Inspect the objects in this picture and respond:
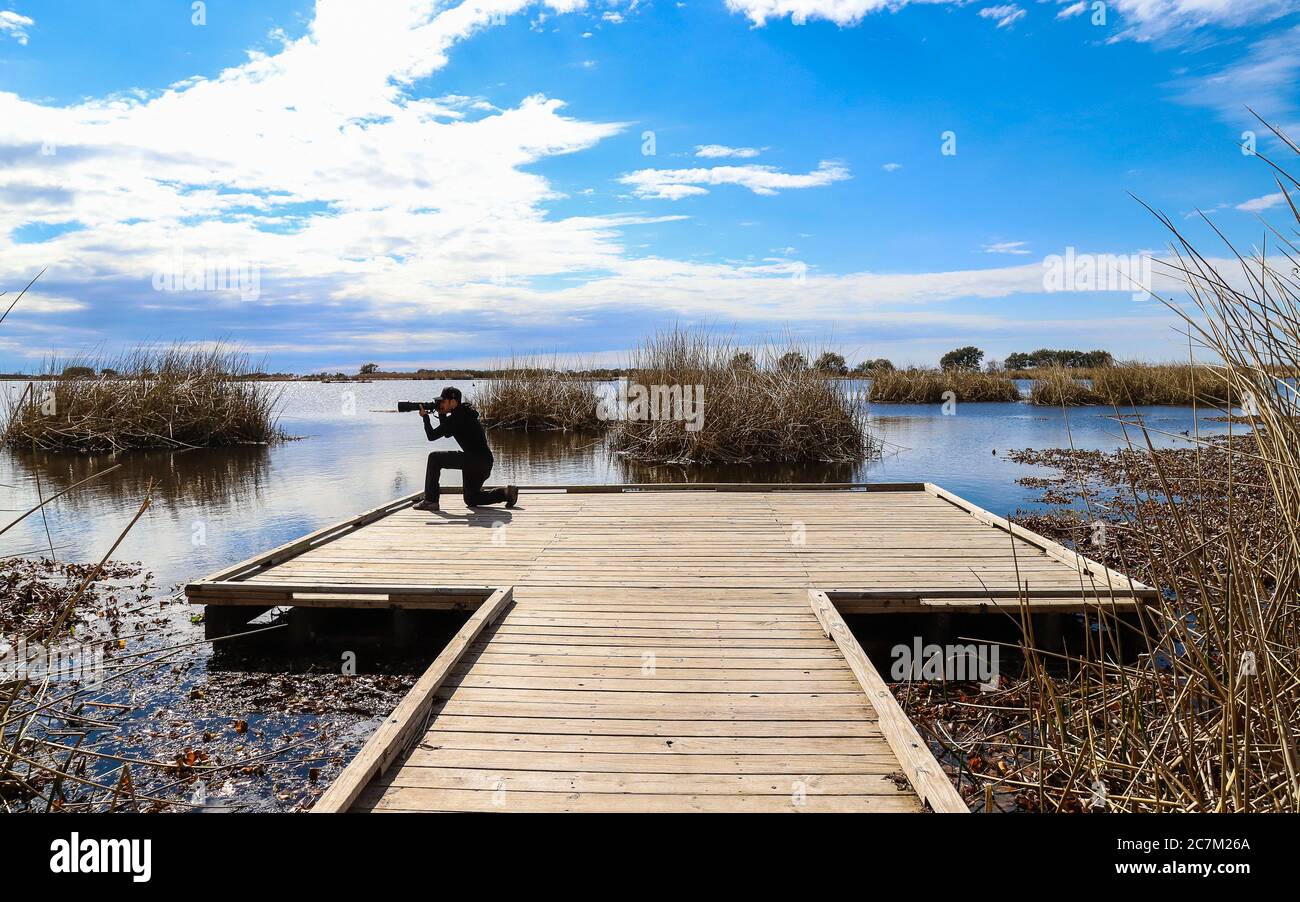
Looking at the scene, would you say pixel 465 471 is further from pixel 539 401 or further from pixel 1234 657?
pixel 539 401

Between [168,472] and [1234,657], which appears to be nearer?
[1234,657]

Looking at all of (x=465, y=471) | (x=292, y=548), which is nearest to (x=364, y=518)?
(x=465, y=471)

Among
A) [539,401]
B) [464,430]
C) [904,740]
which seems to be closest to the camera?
[904,740]

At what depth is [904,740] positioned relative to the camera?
136 inches

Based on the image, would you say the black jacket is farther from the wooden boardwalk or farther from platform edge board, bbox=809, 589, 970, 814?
platform edge board, bbox=809, 589, 970, 814

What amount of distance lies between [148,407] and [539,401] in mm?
10612

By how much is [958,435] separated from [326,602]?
20.7 meters

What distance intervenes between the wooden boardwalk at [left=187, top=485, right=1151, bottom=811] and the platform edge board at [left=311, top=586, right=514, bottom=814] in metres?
0.01

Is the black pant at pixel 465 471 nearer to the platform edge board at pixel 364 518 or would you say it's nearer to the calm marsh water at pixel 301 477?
the platform edge board at pixel 364 518

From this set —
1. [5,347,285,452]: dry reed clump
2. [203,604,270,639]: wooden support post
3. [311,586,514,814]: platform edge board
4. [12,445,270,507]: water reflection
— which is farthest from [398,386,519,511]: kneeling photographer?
[5,347,285,452]: dry reed clump

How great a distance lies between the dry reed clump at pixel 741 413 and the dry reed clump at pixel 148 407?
11652 mm

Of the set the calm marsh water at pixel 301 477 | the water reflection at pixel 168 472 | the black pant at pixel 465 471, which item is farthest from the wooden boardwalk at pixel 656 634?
the water reflection at pixel 168 472
